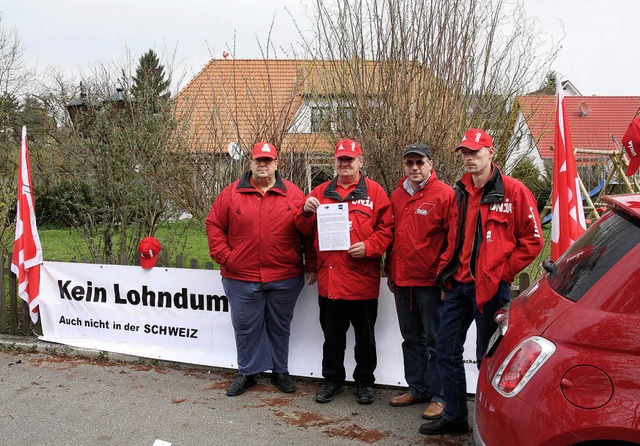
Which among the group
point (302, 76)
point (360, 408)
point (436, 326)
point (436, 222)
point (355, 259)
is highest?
point (302, 76)

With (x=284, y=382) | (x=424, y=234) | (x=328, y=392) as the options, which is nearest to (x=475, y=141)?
(x=424, y=234)

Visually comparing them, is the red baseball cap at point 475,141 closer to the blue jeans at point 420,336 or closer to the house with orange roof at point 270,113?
the blue jeans at point 420,336

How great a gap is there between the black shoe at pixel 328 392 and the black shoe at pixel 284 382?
284 mm

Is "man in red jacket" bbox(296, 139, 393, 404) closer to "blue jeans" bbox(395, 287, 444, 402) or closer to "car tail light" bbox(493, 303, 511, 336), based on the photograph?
"blue jeans" bbox(395, 287, 444, 402)

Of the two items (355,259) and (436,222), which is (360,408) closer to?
(355,259)

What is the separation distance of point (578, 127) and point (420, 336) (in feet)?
88.3

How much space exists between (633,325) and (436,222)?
86.9 inches

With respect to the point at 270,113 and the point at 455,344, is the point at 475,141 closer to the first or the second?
the point at 455,344

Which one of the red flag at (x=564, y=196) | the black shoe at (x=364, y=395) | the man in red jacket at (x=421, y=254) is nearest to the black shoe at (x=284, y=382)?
the black shoe at (x=364, y=395)

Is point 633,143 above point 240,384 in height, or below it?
above

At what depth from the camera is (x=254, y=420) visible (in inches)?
180

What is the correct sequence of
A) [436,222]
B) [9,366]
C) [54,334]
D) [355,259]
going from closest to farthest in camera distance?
[436,222] < [355,259] < [9,366] < [54,334]

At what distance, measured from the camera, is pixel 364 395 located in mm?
4906

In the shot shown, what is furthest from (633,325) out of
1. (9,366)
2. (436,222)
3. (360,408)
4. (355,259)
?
(9,366)
